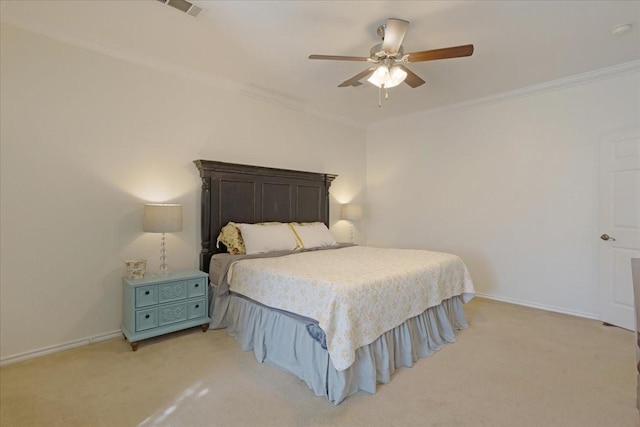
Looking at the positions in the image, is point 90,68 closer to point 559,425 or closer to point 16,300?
point 16,300

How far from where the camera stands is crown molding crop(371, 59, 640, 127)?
10.9ft

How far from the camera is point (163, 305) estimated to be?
9.45ft

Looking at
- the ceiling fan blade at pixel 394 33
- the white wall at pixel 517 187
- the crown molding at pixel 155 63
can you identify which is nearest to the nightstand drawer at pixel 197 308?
the crown molding at pixel 155 63

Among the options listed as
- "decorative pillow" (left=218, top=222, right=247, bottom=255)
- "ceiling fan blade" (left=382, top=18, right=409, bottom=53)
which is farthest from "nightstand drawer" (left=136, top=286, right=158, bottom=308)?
"ceiling fan blade" (left=382, top=18, right=409, bottom=53)

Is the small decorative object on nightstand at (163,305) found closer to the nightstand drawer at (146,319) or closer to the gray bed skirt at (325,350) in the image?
the nightstand drawer at (146,319)

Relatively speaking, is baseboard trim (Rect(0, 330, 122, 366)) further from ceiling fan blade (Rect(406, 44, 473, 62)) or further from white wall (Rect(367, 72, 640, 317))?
white wall (Rect(367, 72, 640, 317))

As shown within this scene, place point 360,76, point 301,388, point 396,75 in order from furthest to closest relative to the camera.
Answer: point 360,76 → point 396,75 → point 301,388

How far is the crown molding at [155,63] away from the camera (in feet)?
8.39

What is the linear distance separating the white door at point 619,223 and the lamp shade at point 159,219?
14.7 ft

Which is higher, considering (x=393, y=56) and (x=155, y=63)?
(x=155, y=63)

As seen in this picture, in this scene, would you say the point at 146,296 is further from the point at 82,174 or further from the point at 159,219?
the point at 82,174

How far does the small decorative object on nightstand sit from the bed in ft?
0.60

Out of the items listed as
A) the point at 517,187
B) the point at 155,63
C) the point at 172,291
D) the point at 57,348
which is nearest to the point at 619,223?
the point at 517,187

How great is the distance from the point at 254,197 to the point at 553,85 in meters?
3.82
